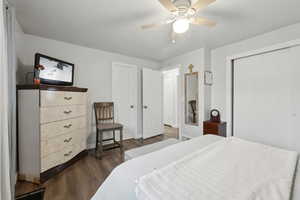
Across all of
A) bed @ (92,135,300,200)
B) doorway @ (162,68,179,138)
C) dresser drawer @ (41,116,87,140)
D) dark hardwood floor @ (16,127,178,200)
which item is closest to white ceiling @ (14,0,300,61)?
dresser drawer @ (41,116,87,140)

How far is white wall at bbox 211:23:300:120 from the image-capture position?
2.22 meters

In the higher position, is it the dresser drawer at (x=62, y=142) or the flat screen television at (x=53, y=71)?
the flat screen television at (x=53, y=71)

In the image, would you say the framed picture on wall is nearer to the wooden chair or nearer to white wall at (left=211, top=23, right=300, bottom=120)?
white wall at (left=211, top=23, right=300, bottom=120)

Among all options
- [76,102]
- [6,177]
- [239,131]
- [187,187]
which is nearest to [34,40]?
[76,102]

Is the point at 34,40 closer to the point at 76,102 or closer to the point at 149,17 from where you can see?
the point at 76,102

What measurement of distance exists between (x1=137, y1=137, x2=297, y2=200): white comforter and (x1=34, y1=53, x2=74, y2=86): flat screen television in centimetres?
220

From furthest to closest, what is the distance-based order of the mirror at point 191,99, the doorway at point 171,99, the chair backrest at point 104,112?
the doorway at point 171,99 < the mirror at point 191,99 < the chair backrest at point 104,112

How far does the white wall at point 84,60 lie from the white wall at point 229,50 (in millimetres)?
2174

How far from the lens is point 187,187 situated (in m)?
0.77

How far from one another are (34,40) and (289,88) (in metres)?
4.52

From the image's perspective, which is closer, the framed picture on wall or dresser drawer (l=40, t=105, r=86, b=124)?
dresser drawer (l=40, t=105, r=86, b=124)

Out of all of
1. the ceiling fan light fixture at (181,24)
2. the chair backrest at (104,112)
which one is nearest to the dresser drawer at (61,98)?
the chair backrest at (104,112)

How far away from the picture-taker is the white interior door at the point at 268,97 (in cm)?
220

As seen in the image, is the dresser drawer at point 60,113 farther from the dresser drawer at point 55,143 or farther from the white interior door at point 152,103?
the white interior door at point 152,103
